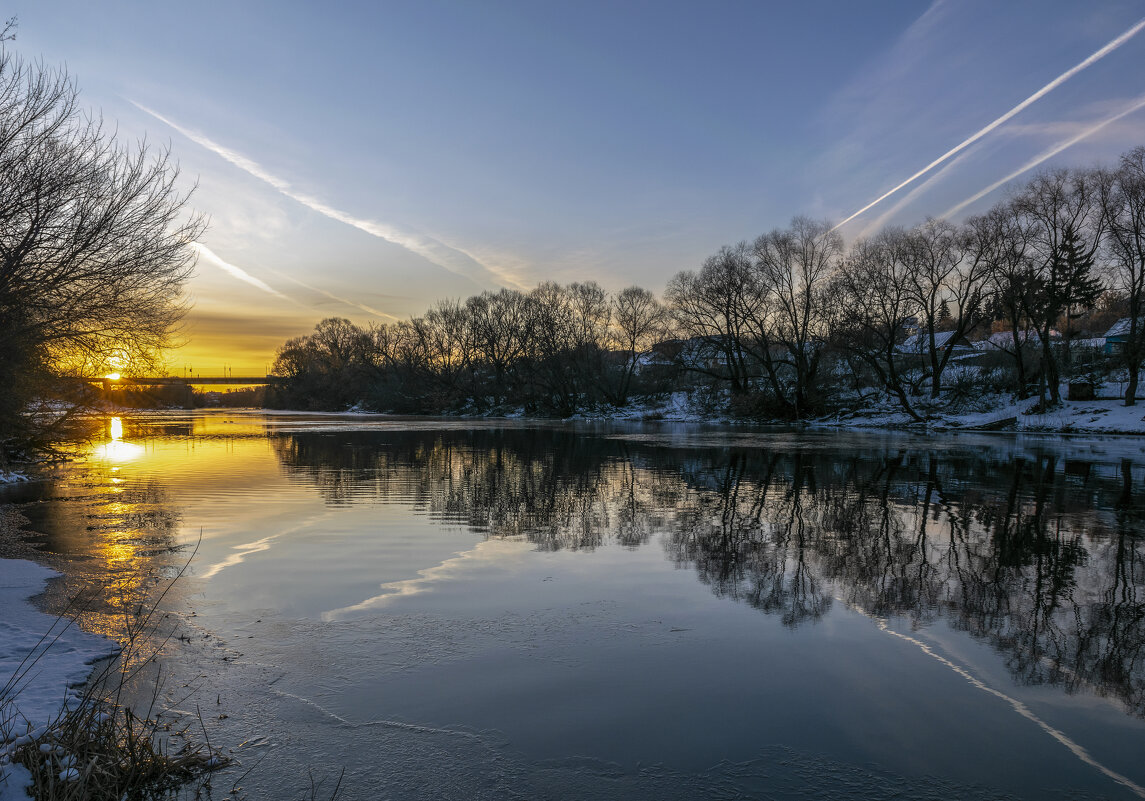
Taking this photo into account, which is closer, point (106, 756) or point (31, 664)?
point (106, 756)

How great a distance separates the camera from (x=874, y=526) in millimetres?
11719

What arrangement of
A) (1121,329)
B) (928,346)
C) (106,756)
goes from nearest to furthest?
(106,756), (1121,329), (928,346)

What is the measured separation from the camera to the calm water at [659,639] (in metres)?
4.23

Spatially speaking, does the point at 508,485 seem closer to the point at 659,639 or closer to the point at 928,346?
the point at 659,639

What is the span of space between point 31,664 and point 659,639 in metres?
5.44

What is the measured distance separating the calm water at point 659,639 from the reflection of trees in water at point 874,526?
6 centimetres

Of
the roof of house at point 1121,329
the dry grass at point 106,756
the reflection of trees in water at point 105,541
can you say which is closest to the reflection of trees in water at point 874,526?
the reflection of trees in water at point 105,541

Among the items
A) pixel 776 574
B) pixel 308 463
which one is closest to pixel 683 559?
pixel 776 574

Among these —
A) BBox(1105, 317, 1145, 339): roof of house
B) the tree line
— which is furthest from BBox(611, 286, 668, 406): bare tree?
BBox(1105, 317, 1145, 339): roof of house

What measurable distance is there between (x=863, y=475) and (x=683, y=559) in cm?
1194

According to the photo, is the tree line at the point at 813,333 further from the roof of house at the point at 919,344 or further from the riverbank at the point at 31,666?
the riverbank at the point at 31,666

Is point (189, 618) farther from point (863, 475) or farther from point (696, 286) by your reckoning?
point (696, 286)

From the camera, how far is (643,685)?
5422 millimetres

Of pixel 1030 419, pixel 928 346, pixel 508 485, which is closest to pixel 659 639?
pixel 508 485
